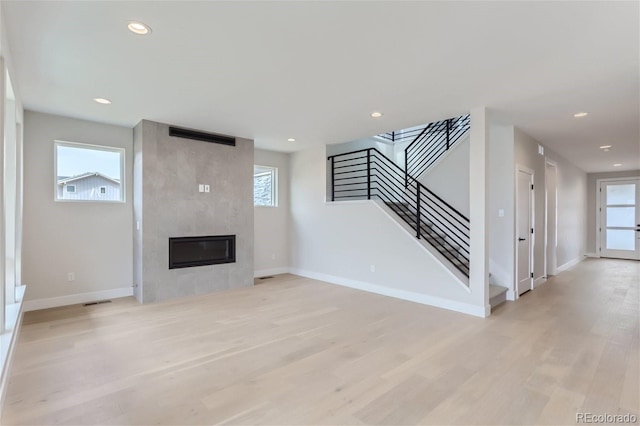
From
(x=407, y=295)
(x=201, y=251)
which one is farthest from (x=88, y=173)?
(x=407, y=295)

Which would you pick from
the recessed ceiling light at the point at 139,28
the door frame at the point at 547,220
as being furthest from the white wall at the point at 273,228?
the door frame at the point at 547,220

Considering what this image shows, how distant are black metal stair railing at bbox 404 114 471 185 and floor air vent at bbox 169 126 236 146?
3275 mm

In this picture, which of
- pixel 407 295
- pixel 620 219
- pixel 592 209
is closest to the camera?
pixel 407 295

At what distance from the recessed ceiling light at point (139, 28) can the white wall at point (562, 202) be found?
5.10m

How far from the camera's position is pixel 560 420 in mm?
2023

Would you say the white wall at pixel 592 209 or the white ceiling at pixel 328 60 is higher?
the white ceiling at pixel 328 60

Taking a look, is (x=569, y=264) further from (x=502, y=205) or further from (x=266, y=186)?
(x=266, y=186)

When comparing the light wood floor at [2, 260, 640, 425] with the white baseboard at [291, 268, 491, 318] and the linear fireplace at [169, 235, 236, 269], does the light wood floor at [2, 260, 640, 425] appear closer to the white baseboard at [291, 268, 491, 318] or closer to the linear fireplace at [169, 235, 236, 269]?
the white baseboard at [291, 268, 491, 318]

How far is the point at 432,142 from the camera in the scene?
21.9 feet

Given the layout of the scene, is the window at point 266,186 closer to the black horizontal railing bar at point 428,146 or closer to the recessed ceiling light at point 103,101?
the black horizontal railing bar at point 428,146

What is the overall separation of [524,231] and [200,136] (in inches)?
223

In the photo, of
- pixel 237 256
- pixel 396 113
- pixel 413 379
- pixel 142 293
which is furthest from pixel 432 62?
pixel 142 293

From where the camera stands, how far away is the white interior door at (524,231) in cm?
512

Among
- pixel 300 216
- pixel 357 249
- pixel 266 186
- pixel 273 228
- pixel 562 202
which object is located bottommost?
pixel 357 249
